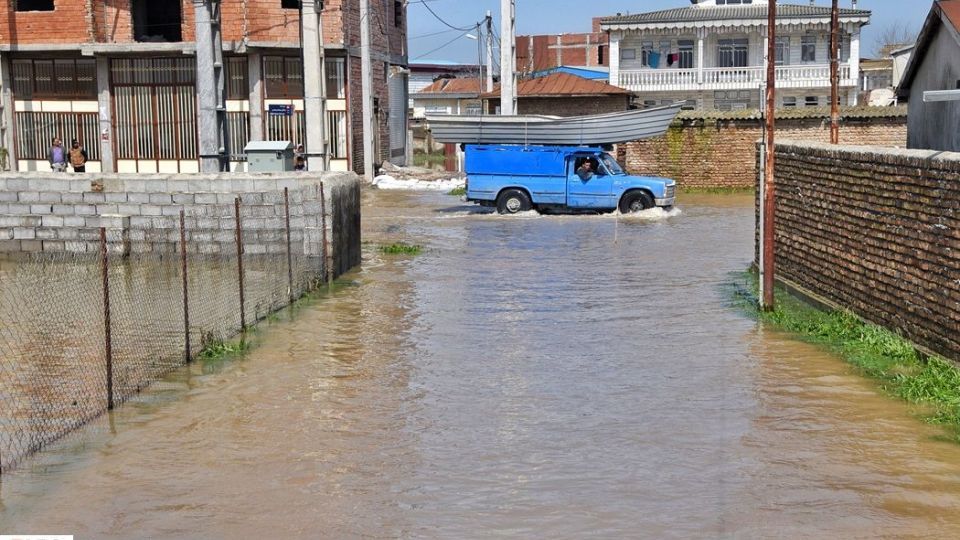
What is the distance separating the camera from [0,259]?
20.6 meters

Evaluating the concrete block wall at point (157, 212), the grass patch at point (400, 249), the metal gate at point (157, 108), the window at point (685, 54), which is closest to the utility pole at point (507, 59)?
the metal gate at point (157, 108)

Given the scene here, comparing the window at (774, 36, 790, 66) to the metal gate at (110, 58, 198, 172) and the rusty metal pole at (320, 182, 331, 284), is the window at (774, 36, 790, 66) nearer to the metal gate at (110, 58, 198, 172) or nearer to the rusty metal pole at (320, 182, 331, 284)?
the metal gate at (110, 58, 198, 172)

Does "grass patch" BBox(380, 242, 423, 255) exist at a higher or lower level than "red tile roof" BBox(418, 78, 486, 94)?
lower

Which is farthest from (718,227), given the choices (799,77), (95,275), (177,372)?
(799,77)

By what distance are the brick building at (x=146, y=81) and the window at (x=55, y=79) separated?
0.11ft

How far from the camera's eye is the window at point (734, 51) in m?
54.6

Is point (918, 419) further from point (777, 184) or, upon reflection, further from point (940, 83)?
point (940, 83)

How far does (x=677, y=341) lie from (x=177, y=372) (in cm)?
534

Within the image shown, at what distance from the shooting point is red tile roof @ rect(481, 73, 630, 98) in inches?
1772

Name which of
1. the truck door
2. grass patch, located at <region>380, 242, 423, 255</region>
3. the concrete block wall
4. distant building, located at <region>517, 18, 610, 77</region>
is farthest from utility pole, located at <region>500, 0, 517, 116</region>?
distant building, located at <region>517, 18, 610, 77</region>

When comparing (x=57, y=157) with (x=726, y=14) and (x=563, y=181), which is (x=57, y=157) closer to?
(x=563, y=181)

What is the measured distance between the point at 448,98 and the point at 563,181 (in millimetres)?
54577

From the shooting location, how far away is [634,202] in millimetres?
29141

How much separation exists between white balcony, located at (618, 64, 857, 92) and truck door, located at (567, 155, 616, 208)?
25605 mm
